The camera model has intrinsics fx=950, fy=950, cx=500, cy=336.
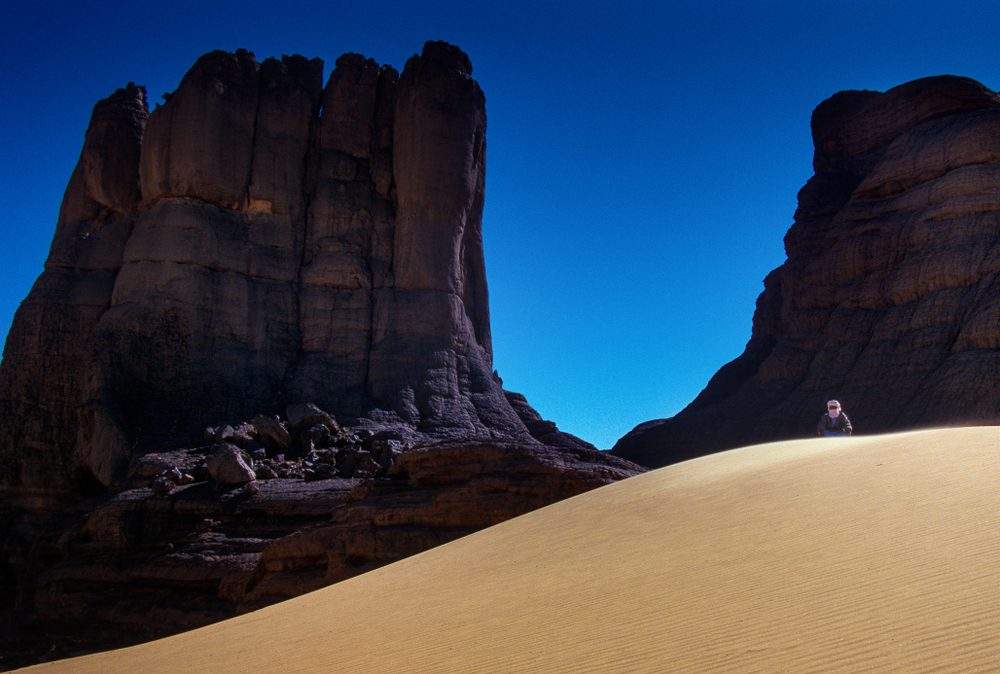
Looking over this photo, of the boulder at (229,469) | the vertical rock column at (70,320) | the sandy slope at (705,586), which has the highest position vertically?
the vertical rock column at (70,320)

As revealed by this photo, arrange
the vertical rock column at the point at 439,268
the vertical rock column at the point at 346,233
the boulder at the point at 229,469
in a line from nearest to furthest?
the boulder at the point at 229,469, the vertical rock column at the point at 439,268, the vertical rock column at the point at 346,233

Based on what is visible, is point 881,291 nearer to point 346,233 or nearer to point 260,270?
point 346,233

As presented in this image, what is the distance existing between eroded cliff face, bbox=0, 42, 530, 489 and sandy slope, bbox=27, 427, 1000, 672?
14257mm

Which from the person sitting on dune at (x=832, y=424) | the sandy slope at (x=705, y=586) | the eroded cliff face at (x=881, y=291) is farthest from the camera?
the eroded cliff face at (x=881, y=291)

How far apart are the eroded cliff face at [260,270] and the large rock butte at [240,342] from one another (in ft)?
0.23

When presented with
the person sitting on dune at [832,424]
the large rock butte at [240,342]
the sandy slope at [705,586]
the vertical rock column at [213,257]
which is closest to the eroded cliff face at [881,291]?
the large rock butte at [240,342]

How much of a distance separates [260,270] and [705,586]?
2285cm

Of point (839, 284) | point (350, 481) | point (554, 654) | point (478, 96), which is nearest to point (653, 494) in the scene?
point (554, 654)

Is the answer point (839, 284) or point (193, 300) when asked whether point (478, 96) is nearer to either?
point (193, 300)

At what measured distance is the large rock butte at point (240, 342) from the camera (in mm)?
18844

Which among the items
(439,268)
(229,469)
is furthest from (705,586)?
(439,268)

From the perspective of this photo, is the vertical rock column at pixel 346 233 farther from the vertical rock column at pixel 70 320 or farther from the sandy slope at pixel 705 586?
the sandy slope at pixel 705 586

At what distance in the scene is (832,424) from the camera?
16672 millimetres

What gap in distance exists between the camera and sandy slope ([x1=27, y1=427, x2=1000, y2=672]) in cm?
554
